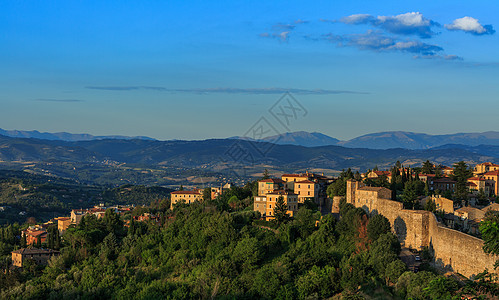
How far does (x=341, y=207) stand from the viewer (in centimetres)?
3884

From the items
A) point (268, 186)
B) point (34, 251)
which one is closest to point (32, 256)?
point (34, 251)

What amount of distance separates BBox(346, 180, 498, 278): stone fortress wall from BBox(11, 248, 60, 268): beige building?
2519 centimetres

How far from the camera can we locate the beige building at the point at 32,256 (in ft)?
146

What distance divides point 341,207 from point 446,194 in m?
9.75

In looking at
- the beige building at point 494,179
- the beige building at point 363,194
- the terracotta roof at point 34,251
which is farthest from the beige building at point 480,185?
the terracotta roof at point 34,251

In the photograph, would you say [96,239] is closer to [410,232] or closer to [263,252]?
[263,252]

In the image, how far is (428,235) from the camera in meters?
31.6

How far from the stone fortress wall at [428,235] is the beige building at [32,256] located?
25.2 m

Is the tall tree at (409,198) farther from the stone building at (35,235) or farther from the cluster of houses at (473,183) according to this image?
the stone building at (35,235)

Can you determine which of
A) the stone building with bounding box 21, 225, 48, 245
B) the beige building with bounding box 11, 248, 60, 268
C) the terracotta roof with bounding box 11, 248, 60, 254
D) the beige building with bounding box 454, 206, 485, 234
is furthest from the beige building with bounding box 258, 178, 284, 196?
the stone building with bounding box 21, 225, 48, 245

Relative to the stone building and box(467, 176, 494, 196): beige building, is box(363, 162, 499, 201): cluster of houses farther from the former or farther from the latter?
the stone building

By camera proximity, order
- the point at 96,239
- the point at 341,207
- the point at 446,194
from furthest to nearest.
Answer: the point at 96,239, the point at 446,194, the point at 341,207

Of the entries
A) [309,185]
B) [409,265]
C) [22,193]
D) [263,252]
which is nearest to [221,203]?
[309,185]

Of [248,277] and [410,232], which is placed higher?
[410,232]
